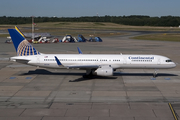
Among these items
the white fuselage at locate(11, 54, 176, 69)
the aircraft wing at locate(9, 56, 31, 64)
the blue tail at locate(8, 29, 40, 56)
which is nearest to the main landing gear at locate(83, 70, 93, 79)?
the white fuselage at locate(11, 54, 176, 69)

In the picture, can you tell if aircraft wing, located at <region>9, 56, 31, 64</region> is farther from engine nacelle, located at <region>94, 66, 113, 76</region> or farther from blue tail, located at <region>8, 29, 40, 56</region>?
engine nacelle, located at <region>94, 66, 113, 76</region>

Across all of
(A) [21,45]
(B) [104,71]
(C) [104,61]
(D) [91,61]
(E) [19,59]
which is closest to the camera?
(B) [104,71]

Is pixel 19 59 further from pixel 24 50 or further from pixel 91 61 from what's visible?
pixel 91 61

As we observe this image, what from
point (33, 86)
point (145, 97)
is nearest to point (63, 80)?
point (33, 86)

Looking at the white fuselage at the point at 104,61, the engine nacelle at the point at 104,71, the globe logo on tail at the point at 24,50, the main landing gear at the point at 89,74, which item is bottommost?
the main landing gear at the point at 89,74

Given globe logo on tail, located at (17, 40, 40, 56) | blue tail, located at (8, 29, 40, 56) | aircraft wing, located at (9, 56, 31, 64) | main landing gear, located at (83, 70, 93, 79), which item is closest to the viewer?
aircraft wing, located at (9, 56, 31, 64)

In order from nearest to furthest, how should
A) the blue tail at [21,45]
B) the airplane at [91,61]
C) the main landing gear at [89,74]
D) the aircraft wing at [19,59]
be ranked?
the aircraft wing at [19,59]
the main landing gear at [89,74]
the airplane at [91,61]
the blue tail at [21,45]

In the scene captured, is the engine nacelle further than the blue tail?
No

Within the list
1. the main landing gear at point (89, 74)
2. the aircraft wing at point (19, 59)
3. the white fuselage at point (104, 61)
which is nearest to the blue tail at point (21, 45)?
the white fuselage at point (104, 61)

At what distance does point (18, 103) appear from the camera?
2473cm

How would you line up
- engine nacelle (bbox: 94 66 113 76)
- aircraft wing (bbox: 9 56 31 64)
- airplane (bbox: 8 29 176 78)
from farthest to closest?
airplane (bbox: 8 29 176 78) < aircraft wing (bbox: 9 56 31 64) < engine nacelle (bbox: 94 66 113 76)

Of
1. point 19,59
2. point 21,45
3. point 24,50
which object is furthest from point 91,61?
point 21,45

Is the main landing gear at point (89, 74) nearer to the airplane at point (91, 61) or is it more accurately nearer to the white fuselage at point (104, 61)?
the airplane at point (91, 61)

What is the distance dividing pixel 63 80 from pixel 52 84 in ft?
8.42
